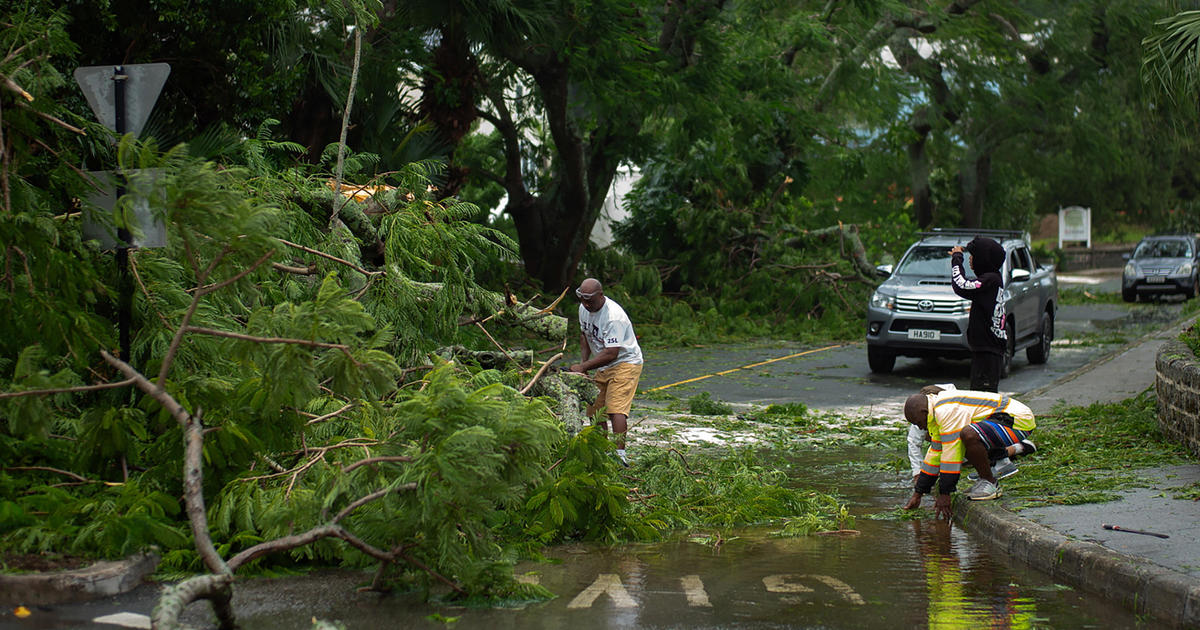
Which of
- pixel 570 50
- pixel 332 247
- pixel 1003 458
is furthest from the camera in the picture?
pixel 570 50

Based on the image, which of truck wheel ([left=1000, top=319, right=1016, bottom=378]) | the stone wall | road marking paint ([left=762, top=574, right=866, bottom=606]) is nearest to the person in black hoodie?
the stone wall

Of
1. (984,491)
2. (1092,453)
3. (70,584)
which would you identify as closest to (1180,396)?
(1092,453)

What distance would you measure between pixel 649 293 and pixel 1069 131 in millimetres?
16006

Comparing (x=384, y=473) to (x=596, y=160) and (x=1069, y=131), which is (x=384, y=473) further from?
(x=1069, y=131)

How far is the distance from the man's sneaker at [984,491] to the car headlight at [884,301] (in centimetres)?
865

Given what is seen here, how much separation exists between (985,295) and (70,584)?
8234 mm

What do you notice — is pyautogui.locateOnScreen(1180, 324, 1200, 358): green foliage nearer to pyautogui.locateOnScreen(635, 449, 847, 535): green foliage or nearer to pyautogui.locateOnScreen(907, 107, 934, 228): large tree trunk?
pyautogui.locateOnScreen(635, 449, 847, 535): green foliage

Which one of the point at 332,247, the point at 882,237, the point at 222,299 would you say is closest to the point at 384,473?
the point at 222,299

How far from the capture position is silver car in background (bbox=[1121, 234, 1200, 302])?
33281 mm

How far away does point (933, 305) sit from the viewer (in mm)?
16672

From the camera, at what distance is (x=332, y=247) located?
9555 millimetres

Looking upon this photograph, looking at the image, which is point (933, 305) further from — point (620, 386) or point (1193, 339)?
point (620, 386)

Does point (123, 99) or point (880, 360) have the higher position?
point (123, 99)

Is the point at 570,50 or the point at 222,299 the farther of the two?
the point at 570,50
